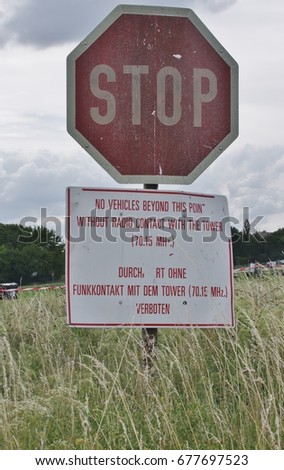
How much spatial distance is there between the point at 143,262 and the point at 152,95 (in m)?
1.15

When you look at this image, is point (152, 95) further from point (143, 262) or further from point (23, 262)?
point (23, 262)

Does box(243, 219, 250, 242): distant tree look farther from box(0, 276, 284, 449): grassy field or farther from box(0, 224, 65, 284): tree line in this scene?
box(0, 224, 65, 284): tree line

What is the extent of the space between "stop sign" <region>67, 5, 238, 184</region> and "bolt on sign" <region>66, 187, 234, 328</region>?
0.94ft

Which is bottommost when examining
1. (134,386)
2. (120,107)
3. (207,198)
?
(134,386)

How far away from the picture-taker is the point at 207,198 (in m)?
5.18

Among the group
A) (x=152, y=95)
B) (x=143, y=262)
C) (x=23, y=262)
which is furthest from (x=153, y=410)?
(x=23, y=262)

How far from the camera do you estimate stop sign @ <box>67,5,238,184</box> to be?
5.10 metres

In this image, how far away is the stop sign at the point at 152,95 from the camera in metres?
5.10

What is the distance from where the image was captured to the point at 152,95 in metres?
5.14

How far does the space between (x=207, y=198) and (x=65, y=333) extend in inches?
111

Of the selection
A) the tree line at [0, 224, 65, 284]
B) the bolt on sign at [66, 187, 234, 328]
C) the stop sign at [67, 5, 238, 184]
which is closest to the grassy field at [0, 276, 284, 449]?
the bolt on sign at [66, 187, 234, 328]
